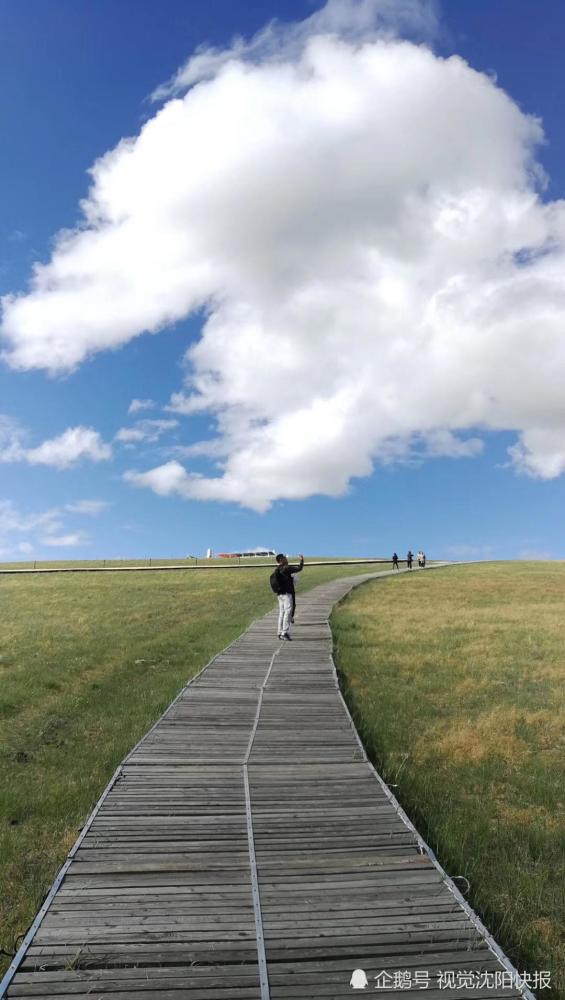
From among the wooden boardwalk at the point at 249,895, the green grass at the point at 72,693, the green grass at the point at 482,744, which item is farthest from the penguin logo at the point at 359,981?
the green grass at the point at 72,693

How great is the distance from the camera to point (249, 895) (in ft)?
20.6

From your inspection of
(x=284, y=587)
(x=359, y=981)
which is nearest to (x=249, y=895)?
(x=359, y=981)

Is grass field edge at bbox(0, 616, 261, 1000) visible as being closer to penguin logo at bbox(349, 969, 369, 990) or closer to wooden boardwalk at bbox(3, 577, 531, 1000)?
wooden boardwalk at bbox(3, 577, 531, 1000)

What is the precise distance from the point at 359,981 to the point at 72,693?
1355cm

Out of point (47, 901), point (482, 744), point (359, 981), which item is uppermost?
point (47, 901)

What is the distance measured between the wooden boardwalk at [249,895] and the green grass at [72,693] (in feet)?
2.90

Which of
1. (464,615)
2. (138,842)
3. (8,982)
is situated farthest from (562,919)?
(464,615)

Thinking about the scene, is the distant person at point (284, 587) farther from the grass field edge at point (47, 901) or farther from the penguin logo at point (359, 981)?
the penguin logo at point (359, 981)

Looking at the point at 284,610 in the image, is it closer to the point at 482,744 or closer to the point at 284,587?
the point at 284,587

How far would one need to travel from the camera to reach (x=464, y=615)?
104 feet

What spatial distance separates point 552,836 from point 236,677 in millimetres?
9041

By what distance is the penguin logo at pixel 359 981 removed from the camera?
515 cm

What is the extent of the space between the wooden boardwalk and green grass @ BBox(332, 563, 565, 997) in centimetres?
105

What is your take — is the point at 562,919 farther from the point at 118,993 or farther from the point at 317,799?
the point at 118,993
